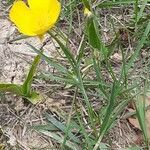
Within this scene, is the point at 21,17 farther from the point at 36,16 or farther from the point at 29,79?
the point at 29,79

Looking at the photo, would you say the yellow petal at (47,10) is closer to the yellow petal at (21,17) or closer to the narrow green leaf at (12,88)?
the yellow petal at (21,17)

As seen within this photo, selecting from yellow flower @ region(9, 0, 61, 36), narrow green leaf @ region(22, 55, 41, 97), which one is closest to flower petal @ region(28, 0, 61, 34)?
yellow flower @ region(9, 0, 61, 36)

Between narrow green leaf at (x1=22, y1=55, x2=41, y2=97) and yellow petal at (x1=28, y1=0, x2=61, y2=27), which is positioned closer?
yellow petal at (x1=28, y1=0, x2=61, y2=27)

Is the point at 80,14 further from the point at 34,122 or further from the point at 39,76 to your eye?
the point at 34,122

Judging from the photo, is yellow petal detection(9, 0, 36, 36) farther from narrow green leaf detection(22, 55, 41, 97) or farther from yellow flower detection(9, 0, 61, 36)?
narrow green leaf detection(22, 55, 41, 97)

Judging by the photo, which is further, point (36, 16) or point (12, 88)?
point (12, 88)

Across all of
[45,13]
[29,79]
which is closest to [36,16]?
[45,13]

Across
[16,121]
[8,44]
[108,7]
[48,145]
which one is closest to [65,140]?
[48,145]
